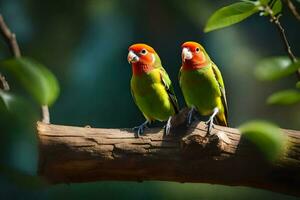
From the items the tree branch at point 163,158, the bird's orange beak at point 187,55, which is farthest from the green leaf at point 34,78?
the bird's orange beak at point 187,55

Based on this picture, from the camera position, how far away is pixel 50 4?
1.90m

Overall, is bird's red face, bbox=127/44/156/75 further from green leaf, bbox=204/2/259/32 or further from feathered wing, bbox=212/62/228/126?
green leaf, bbox=204/2/259/32

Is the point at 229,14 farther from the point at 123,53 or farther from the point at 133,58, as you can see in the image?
the point at 123,53

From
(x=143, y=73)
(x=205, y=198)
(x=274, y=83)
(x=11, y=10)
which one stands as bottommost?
(x=205, y=198)

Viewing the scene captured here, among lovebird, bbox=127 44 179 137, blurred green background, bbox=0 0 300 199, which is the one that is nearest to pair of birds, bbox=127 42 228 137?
lovebird, bbox=127 44 179 137

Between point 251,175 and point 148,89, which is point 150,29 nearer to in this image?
point 148,89

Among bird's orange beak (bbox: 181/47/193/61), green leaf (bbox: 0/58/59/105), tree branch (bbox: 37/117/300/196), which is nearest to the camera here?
green leaf (bbox: 0/58/59/105)

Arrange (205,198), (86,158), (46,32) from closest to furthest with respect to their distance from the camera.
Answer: (86,158), (205,198), (46,32)

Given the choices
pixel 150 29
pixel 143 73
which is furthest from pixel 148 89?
pixel 150 29

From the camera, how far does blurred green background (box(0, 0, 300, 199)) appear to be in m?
1.80

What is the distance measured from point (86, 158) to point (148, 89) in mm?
310

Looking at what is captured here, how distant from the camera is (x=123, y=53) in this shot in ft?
6.00

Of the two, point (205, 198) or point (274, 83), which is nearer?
point (205, 198)

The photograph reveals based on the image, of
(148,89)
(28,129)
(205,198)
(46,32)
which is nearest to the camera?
(28,129)
